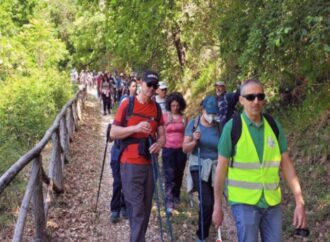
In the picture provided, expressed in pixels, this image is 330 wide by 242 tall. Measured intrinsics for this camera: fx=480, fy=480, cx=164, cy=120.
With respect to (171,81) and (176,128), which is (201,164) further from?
(171,81)

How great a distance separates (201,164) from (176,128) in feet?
5.74

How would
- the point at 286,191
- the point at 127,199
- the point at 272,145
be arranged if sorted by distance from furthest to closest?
1. the point at 286,191
2. the point at 127,199
3. the point at 272,145

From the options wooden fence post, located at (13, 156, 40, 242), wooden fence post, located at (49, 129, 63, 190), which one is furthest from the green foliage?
wooden fence post, located at (13, 156, 40, 242)

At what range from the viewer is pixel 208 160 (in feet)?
19.3

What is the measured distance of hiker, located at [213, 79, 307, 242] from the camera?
3.80 metres

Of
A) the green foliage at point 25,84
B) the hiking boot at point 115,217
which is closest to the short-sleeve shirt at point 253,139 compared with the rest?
the hiking boot at point 115,217

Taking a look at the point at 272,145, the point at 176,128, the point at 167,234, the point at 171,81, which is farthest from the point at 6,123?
the point at 171,81

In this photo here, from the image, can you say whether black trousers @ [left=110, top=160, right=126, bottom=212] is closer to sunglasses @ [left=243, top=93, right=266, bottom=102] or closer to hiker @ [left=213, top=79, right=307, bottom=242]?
hiker @ [left=213, top=79, right=307, bottom=242]

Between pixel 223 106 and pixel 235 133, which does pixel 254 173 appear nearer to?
pixel 235 133

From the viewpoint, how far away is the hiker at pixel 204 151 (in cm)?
584

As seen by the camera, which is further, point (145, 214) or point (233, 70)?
point (233, 70)

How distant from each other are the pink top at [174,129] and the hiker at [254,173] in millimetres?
3628

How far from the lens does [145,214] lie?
202 inches

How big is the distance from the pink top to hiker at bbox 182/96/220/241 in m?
1.56
